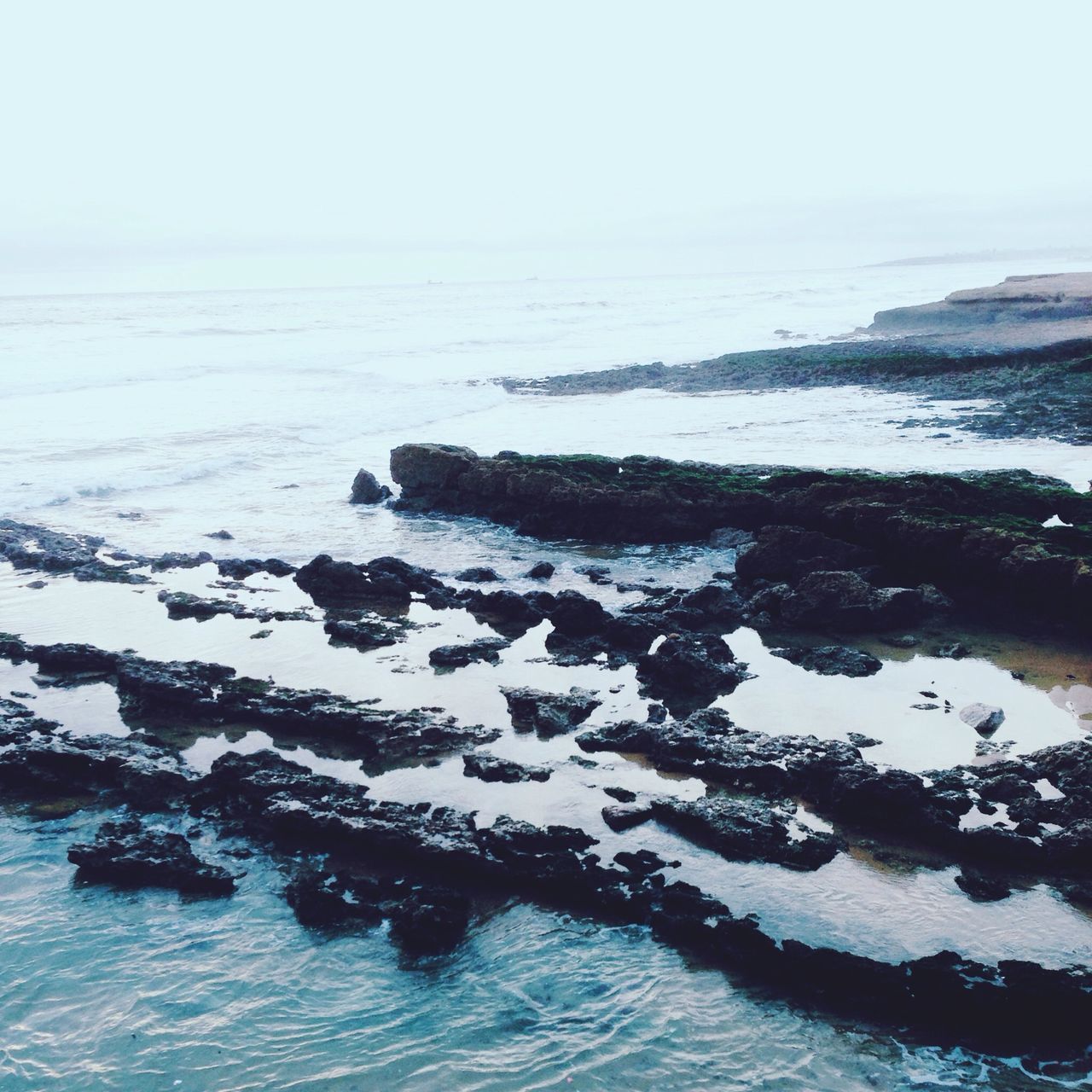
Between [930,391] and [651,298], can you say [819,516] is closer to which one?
[930,391]

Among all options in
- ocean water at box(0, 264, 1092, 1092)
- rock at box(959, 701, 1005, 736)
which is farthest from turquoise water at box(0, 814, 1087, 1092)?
rock at box(959, 701, 1005, 736)

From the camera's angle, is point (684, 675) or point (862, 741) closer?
point (862, 741)

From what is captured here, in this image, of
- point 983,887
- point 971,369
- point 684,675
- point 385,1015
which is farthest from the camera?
point 971,369

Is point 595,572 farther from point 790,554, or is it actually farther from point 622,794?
point 622,794

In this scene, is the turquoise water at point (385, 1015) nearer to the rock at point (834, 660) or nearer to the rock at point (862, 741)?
the rock at point (862, 741)

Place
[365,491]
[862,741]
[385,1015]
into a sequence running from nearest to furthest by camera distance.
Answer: [385,1015], [862,741], [365,491]

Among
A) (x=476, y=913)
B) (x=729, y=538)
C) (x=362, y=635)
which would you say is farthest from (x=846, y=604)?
(x=476, y=913)

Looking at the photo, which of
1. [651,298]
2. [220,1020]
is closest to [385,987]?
[220,1020]
